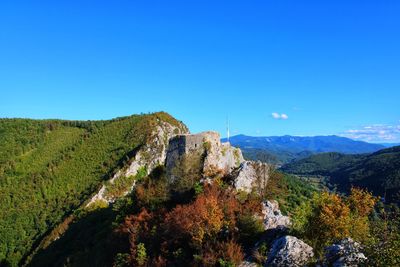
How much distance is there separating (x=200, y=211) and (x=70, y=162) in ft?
446

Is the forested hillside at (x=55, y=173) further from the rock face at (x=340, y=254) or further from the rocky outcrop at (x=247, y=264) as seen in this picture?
the rock face at (x=340, y=254)

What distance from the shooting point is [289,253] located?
22.0 meters

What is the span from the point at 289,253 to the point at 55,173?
14450 cm

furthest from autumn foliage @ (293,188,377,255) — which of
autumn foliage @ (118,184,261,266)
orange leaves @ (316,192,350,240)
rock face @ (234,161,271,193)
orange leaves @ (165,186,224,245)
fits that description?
rock face @ (234,161,271,193)

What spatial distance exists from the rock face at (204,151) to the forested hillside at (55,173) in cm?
8035

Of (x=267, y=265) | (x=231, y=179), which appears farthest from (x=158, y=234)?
(x=267, y=265)

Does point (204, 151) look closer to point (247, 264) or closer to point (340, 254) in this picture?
point (247, 264)

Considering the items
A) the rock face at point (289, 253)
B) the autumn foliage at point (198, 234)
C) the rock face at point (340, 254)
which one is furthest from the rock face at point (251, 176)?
the rock face at point (340, 254)

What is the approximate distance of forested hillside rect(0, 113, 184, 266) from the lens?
126m

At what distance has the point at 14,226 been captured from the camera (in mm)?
132250

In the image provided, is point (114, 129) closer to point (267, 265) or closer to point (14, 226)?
point (14, 226)

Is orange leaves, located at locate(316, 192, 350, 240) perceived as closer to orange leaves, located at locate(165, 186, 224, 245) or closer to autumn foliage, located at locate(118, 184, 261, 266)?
autumn foliage, located at locate(118, 184, 261, 266)

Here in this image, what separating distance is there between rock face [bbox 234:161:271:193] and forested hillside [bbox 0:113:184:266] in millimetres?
85593

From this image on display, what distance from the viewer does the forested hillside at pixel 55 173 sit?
12550 cm
